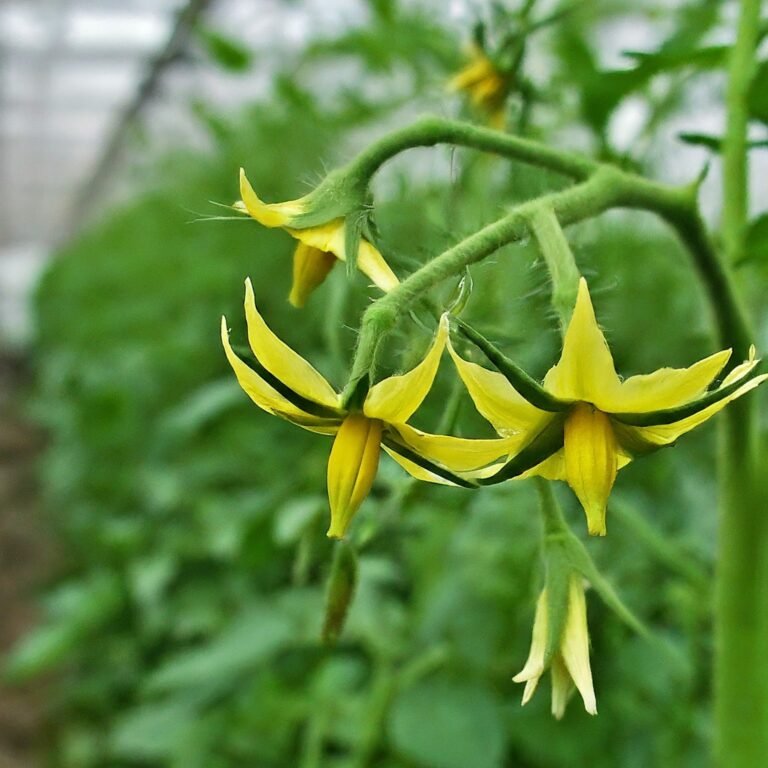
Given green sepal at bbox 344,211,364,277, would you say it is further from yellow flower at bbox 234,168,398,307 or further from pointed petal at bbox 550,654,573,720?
pointed petal at bbox 550,654,573,720

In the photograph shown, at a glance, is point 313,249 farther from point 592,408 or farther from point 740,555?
point 740,555

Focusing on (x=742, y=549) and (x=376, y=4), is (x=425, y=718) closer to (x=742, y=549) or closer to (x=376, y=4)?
(x=742, y=549)

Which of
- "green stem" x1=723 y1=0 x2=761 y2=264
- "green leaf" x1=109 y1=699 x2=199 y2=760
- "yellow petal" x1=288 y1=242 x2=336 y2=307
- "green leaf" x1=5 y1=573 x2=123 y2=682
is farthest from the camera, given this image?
"green leaf" x1=5 y1=573 x2=123 y2=682

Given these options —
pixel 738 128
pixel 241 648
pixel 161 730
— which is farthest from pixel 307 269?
pixel 161 730

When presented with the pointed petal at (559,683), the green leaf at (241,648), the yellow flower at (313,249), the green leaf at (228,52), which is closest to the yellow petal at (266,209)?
the yellow flower at (313,249)

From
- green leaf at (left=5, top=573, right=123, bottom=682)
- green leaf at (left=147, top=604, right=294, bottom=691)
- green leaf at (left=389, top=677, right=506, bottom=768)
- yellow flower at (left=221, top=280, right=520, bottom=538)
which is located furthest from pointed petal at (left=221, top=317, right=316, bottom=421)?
green leaf at (left=5, top=573, right=123, bottom=682)

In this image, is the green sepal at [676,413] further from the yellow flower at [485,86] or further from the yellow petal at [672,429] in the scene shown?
the yellow flower at [485,86]
